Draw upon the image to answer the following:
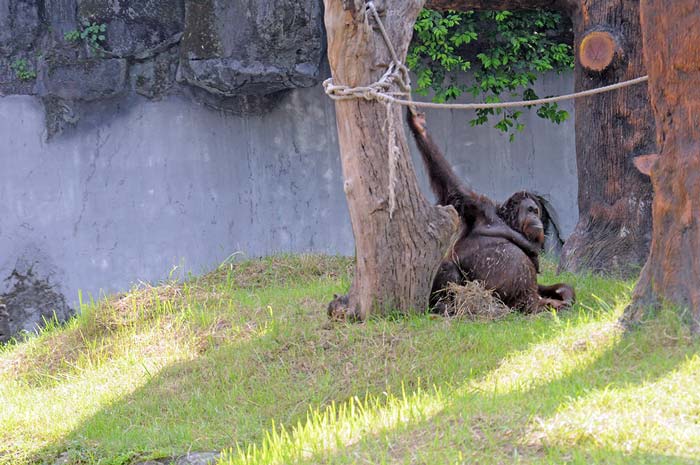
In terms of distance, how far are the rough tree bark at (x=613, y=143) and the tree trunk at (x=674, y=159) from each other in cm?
197

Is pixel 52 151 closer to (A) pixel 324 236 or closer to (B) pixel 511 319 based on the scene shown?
(A) pixel 324 236

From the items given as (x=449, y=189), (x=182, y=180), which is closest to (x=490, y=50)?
(x=182, y=180)

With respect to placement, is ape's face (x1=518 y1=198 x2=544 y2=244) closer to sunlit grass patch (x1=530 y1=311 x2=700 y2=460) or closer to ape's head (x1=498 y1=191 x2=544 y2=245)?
ape's head (x1=498 y1=191 x2=544 y2=245)

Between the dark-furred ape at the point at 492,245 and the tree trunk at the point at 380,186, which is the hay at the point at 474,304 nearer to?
the dark-furred ape at the point at 492,245

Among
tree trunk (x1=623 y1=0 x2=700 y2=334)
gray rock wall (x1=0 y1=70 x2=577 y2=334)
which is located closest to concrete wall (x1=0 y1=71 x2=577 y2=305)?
gray rock wall (x1=0 y1=70 x2=577 y2=334)

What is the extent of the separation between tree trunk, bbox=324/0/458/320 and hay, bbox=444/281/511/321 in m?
0.19

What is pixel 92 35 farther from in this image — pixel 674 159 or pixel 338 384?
pixel 674 159

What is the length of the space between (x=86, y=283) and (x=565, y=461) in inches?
297

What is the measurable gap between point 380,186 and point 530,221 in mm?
1097

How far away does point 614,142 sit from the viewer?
19.4ft

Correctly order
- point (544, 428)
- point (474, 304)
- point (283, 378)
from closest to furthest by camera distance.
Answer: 1. point (544, 428)
2. point (283, 378)
3. point (474, 304)

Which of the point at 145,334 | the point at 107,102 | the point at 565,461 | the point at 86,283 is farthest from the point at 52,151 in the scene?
the point at 565,461

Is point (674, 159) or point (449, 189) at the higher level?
point (674, 159)

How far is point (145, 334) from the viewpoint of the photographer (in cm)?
544
